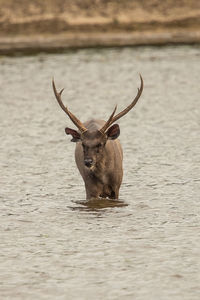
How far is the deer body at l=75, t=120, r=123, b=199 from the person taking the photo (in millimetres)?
15698

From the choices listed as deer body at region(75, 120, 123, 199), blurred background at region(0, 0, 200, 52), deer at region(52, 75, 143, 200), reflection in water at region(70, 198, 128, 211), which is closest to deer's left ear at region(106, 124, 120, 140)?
deer at region(52, 75, 143, 200)

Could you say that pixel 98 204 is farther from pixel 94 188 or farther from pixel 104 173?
pixel 104 173

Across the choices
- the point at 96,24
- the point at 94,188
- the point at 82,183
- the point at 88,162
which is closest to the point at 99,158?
the point at 88,162

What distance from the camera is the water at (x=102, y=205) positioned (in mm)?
11953

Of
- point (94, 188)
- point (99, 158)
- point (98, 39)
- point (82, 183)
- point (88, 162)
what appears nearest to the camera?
point (88, 162)

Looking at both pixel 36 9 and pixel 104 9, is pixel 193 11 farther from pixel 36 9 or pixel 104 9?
pixel 36 9

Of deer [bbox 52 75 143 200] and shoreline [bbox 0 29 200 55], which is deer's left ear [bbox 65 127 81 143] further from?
shoreline [bbox 0 29 200 55]

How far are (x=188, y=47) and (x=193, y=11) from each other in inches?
207

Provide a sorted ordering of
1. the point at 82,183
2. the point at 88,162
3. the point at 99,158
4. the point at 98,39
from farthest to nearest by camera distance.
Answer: the point at 98,39
the point at 82,183
the point at 99,158
the point at 88,162

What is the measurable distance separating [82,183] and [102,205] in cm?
232

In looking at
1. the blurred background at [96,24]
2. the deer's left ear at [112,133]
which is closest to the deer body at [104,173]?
the deer's left ear at [112,133]

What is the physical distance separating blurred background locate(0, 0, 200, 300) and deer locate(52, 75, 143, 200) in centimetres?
28

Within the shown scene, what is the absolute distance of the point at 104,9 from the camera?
49.0 metres

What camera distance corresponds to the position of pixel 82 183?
18.3 m
